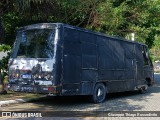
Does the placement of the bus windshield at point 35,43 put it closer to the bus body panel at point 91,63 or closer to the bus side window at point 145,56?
the bus body panel at point 91,63

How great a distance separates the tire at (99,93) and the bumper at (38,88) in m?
2.34

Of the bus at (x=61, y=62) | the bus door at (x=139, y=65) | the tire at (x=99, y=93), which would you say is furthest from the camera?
the bus door at (x=139, y=65)

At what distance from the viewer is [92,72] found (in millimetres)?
13492

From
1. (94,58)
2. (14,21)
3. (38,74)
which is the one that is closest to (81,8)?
(14,21)

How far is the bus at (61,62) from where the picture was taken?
11.9m

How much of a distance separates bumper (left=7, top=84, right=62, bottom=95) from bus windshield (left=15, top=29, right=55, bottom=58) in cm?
107

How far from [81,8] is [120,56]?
134 inches

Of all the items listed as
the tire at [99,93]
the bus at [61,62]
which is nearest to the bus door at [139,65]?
the bus at [61,62]

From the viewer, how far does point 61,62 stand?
11852mm

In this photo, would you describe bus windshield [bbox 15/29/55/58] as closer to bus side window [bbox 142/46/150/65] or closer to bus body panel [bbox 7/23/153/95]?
bus body panel [bbox 7/23/153/95]

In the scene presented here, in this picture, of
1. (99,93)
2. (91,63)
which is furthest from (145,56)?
(91,63)

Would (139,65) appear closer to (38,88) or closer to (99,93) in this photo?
(99,93)

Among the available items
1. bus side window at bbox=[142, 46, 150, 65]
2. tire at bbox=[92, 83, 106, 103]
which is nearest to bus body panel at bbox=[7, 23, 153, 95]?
tire at bbox=[92, 83, 106, 103]

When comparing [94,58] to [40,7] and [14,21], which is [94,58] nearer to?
[40,7]
